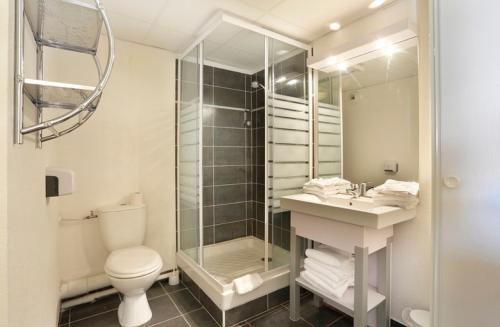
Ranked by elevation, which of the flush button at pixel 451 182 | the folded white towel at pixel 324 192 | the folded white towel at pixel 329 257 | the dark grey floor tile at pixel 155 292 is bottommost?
the dark grey floor tile at pixel 155 292

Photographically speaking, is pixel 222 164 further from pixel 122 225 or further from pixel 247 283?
pixel 247 283

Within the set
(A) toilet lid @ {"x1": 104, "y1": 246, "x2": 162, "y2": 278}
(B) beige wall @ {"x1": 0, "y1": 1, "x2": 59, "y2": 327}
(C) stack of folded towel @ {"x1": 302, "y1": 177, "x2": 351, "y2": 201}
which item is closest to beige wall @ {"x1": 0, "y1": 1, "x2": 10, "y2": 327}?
(B) beige wall @ {"x1": 0, "y1": 1, "x2": 59, "y2": 327}

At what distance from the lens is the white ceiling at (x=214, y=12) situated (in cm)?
173

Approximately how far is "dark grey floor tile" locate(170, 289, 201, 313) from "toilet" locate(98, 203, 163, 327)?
25cm

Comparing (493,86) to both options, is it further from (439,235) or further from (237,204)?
(237,204)

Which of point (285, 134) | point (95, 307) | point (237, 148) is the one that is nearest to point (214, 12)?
point (285, 134)

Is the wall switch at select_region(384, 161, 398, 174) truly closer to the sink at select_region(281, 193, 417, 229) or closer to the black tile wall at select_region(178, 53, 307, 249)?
the sink at select_region(281, 193, 417, 229)

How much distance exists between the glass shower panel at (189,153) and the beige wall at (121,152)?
0.10 metres

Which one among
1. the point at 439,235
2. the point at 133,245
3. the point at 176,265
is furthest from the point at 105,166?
the point at 439,235

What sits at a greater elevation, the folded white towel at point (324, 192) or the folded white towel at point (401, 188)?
the folded white towel at point (401, 188)

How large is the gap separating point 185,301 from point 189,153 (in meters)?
1.34

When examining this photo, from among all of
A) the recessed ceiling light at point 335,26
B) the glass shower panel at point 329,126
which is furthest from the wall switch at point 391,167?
the recessed ceiling light at point 335,26

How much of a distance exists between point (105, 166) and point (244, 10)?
1.79 metres

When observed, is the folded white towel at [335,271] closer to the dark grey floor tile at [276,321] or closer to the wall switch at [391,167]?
the dark grey floor tile at [276,321]
